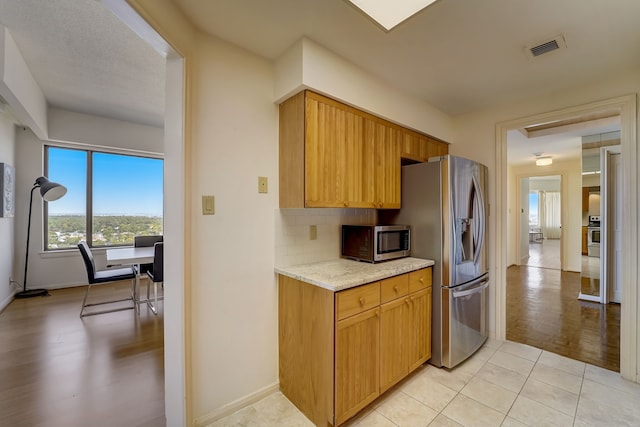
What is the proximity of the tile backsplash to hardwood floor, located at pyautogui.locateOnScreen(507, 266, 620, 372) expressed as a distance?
7.12ft

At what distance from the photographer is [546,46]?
5.97 feet

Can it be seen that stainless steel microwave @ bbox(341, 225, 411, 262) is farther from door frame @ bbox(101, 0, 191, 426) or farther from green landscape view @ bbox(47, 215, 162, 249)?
green landscape view @ bbox(47, 215, 162, 249)

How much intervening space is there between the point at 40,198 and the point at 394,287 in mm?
5487

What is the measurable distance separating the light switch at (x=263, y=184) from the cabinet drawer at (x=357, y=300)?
2.94ft

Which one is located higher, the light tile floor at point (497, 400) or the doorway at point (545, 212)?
the doorway at point (545, 212)

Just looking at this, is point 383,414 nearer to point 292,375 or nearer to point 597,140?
point 292,375

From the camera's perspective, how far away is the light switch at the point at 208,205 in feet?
5.45

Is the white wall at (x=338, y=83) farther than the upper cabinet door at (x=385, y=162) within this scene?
No

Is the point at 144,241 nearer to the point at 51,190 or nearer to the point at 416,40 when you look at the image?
the point at 51,190

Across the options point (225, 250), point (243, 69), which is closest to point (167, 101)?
point (243, 69)

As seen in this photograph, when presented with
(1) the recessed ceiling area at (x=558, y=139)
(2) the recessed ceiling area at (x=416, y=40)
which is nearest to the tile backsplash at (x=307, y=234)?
(2) the recessed ceiling area at (x=416, y=40)

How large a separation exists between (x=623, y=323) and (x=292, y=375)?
264cm

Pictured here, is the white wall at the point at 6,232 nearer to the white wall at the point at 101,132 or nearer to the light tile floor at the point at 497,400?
the white wall at the point at 101,132

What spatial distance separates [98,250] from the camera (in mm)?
4660
